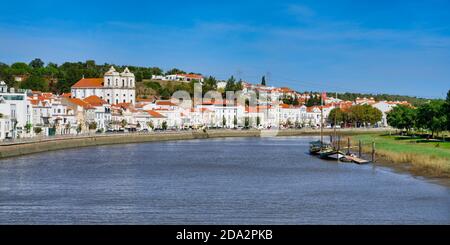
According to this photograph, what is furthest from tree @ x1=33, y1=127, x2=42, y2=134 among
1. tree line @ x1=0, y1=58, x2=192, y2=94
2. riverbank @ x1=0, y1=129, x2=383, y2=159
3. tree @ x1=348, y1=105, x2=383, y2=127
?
tree @ x1=348, y1=105, x2=383, y2=127

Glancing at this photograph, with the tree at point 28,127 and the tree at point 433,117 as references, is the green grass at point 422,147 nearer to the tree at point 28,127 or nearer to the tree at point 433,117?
the tree at point 433,117

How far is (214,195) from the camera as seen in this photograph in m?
26.8

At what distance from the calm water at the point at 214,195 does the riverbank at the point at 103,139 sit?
30.1ft

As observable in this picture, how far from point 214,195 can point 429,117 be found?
5057 cm

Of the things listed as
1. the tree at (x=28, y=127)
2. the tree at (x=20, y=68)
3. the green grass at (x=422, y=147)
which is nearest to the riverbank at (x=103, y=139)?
the tree at (x=28, y=127)

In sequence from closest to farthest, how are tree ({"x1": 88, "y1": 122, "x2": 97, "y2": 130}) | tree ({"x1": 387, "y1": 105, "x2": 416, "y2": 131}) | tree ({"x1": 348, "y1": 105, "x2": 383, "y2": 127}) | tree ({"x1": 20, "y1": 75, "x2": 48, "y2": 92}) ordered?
tree ({"x1": 387, "y1": 105, "x2": 416, "y2": 131}) < tree ({"x1": 88, "y1": 122, "x2": 97, "y2": 130}) < tree ({"x1": 20, "y1": 75, "x2": 48, "y2": 92}) < tree ({"x1": 348, "y1": 105, "x2": 383, "y2": 127})

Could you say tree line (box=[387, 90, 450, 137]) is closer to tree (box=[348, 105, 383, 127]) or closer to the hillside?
tree (box=[348, 105, 383, 127])

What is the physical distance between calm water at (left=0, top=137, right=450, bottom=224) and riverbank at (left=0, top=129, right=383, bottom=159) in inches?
361

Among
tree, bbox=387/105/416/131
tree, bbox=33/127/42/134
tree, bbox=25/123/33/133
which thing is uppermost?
tree, bbox=387/105/416/131

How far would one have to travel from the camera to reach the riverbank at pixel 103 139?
5073cm

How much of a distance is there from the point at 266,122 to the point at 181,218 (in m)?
125

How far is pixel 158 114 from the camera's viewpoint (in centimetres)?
11919

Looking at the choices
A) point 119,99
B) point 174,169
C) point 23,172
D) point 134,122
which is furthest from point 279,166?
point 119,99

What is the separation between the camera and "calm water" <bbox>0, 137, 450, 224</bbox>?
21.1 m
